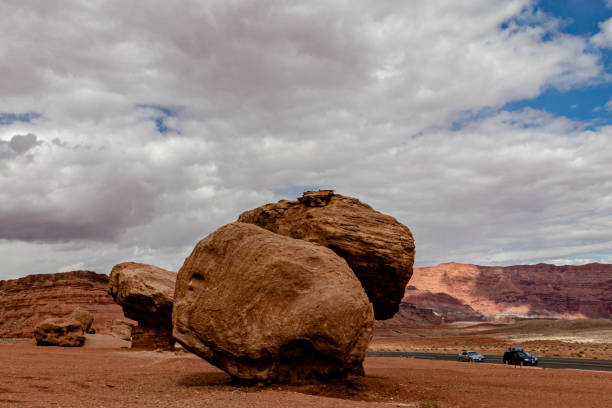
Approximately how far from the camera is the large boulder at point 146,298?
1093 inches

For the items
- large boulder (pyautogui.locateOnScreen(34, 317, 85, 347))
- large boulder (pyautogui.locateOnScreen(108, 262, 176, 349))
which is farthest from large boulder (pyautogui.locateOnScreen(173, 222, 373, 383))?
large boulder (pyautogui.locateOnScreen(34, 317, 85, 347))

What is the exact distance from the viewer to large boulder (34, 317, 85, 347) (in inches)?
1283

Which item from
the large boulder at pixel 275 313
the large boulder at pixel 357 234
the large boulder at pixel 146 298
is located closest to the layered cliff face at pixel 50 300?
the large boulder at pixel 146 298

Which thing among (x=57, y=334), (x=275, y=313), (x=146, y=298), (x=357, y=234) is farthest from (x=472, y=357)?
(x=57, y=334)

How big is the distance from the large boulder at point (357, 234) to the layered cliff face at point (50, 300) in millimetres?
63119

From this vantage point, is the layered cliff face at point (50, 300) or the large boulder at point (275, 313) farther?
the layered cliff face at point (50, 300)

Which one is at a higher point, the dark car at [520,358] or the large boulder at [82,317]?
the large boulder at [82,317]

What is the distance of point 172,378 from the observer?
16453 millimetres

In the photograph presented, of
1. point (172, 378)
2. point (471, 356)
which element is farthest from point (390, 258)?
point (471, 356)

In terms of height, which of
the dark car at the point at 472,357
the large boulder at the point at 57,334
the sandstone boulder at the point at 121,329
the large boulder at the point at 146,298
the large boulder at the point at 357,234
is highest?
the large boulder at the point at 357,234

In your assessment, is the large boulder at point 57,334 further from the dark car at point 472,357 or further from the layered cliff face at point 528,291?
the layered cliff face at point 528,291

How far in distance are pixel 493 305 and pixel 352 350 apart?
183823 mm

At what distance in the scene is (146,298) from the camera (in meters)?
27.6

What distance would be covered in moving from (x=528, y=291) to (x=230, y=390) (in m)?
191
